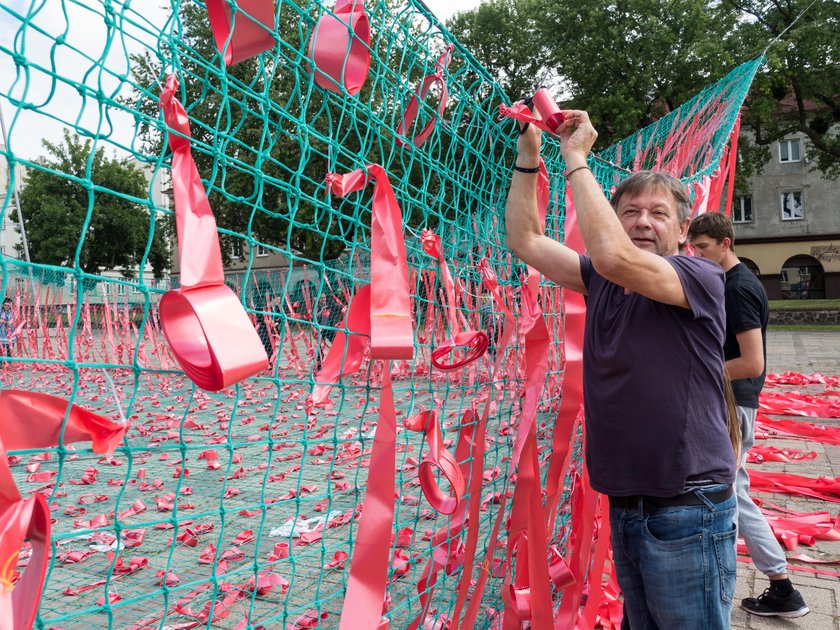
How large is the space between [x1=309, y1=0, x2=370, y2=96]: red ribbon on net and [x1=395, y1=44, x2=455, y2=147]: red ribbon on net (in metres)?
0.26

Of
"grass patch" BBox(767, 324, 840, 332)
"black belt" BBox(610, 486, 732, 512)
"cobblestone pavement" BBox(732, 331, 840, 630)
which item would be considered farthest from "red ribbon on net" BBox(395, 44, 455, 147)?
"grass patch" BBox(767, 324, 840, 332)

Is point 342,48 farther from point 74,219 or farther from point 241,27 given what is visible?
point 74,219

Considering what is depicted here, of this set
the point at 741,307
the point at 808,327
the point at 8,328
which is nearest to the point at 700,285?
the point at 741,307

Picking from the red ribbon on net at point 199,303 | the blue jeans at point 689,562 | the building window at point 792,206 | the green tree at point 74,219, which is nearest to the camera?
the red ribbon on net at point 199,303

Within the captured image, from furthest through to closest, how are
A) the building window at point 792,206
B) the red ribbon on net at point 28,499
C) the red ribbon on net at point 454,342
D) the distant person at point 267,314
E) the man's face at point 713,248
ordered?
the building window at point 792,206, the man's face at point 713,248, the red ribbon on net at point 454,342, the distant person at point 267,314, the red ribbon on net at point 28,499

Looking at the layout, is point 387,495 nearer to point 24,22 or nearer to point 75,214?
point 24,22

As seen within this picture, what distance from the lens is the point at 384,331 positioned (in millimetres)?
1625

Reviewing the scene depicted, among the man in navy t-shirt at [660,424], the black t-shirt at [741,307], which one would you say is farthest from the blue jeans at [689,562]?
the black t-shirt at [741,307]

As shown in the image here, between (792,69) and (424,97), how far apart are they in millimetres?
22031

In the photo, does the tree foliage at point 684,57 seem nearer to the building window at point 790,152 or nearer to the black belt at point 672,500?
the building window at point 790,152

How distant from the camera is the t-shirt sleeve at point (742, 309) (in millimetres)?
2693

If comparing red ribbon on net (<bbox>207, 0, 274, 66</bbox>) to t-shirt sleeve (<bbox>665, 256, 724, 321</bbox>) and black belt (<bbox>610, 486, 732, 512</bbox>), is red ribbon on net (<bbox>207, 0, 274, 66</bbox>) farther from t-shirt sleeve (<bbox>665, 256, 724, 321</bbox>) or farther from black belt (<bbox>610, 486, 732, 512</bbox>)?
black belt (<bbox>610, 486, 732, 512</bbox>)

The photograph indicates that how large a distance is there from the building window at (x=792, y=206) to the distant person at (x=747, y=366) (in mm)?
33490

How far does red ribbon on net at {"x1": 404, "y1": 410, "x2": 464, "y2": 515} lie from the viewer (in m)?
1.89
